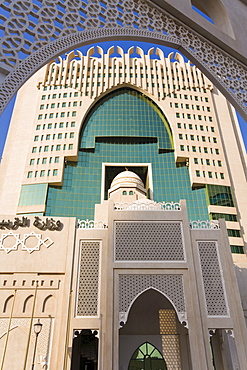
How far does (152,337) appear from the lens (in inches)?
574

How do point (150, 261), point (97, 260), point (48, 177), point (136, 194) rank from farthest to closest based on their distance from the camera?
point (48, 177), point (136, 194), point (97, 260), point (150, 261)

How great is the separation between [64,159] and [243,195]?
17.2m

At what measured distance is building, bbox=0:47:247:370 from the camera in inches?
459

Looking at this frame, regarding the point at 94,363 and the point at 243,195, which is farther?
the point at 243,195

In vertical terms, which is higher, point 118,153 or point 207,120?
point 207,120

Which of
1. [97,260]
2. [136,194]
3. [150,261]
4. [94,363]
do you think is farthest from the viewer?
[136,194]

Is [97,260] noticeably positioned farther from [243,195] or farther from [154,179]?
[243,195]

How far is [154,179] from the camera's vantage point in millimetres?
28516

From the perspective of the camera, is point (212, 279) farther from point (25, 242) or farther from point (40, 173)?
point (40, 173)

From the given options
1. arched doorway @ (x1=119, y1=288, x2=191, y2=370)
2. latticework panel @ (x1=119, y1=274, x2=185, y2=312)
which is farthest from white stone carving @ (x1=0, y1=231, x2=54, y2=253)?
arched doorway @ (x1=119, y1=288, x2=191, y2=370)

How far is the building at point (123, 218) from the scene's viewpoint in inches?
459

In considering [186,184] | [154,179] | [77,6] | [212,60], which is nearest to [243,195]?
[186,184]

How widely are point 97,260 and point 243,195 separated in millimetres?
19151

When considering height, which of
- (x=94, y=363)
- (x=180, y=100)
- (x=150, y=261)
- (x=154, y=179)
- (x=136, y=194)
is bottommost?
(x=94, y=363)
